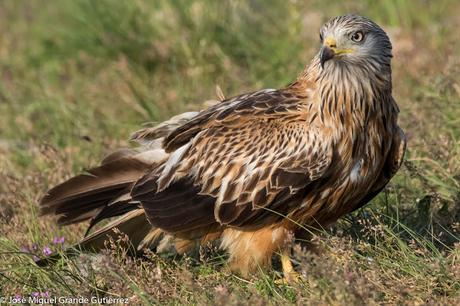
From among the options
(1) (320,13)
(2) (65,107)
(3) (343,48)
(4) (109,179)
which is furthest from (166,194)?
(1) (320,13)

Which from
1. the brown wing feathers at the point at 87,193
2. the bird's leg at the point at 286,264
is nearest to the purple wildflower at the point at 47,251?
the brown wing feathers at the point at 87,193

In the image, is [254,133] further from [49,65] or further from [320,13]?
[49,65]

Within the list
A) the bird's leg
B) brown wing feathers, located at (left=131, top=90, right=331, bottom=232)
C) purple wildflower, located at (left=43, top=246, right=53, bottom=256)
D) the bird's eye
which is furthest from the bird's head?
purple wildflower, located at (left=43, top=246, right=53, bottom=256)

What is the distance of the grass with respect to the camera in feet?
16.8

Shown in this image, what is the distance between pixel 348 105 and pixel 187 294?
1.35m

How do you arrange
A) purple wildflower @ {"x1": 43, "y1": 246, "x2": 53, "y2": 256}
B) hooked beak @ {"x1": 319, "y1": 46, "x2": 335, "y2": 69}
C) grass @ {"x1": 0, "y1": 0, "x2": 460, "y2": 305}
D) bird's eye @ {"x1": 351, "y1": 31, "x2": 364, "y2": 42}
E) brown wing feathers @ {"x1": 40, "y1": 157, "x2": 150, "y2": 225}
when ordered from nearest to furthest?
1. grass @ {"x1": 0, "y1": 0, "x2": 460, "y2": 305}
2. hooked beak @ {"x1": 319, "y1": 46, "x2": 335, "y2": 69}
3. bird's eye @ {"x1": 351, "y1": 31, "x2": 364, "y2": 42}
4. purple wildflower @ {"x1": 43, "y1": 246, "x2": 53, "y2": 256}
5. brown wing feathers @ {"x1": 40, "y1": 157, "x2": 150, "y2": 225}

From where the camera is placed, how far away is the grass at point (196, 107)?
5129mm

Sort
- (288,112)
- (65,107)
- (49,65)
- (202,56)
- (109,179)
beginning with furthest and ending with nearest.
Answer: (49,65), (202,56), (65,107), (109,179), (288,112)

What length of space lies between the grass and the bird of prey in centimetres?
19

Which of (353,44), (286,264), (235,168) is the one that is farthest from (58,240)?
(353,44)

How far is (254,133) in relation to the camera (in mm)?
5855

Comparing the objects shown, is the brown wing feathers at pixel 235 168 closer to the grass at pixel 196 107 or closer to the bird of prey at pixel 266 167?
the bird of prey at pixel 266 167

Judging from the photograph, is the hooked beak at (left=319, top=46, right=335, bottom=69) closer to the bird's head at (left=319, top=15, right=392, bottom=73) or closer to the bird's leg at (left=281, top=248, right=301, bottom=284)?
the bird's head at (left=319, top=15, right=392, bottom=73)

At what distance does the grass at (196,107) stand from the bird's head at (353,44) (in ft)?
2.91
